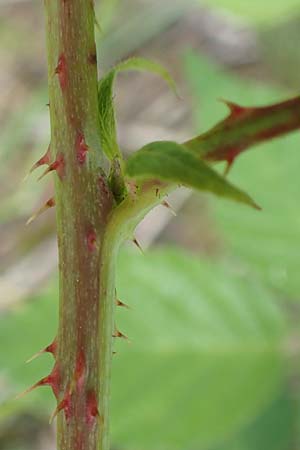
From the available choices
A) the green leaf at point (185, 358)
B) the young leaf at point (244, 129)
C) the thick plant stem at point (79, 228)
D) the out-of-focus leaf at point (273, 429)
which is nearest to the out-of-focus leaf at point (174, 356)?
the green leaf at point (185, 358)

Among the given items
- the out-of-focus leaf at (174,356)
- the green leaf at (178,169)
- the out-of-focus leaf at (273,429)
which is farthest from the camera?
the out-of-focus leaf at (273,429)

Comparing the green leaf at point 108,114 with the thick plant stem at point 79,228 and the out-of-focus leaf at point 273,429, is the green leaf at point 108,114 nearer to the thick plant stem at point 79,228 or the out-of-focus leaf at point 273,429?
the thick plant stem at point 79,228

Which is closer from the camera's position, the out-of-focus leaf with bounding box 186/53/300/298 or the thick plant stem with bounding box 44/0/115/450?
the thick plant stem with bounding box 44/0/115/450

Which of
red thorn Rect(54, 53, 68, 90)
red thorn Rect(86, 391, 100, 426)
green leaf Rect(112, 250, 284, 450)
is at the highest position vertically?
green leaf Rect(112, 250, 284, 450)

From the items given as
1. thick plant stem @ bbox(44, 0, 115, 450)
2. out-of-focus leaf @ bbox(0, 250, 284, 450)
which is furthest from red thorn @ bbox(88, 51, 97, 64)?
out-of-focus leaf @ bbox(0, 250, 284, 450)

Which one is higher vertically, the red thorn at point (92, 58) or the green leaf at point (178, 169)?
the red thorn at point (92, 58)

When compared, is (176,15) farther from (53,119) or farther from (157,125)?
(53,119)

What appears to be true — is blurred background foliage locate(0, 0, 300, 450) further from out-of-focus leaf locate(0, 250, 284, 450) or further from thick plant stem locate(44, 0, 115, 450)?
thick plant stem locate(44, 0, 115, 450)

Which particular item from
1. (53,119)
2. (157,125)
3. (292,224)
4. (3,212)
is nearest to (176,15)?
(157,125)
